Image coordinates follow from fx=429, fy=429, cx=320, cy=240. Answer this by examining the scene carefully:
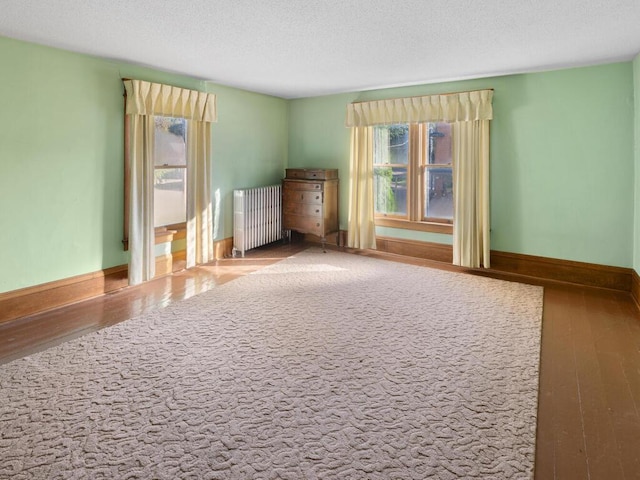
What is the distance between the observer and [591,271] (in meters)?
4.74

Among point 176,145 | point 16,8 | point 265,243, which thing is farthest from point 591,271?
point 16,8

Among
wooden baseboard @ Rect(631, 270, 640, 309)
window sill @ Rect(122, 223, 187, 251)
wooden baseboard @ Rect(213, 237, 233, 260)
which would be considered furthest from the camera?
wooden baseboard @ Rect(213, 237, 233, 260)

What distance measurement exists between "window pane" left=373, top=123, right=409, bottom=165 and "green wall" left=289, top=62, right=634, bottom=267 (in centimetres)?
68

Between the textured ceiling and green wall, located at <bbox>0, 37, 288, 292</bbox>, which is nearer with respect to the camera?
the textured ceiling

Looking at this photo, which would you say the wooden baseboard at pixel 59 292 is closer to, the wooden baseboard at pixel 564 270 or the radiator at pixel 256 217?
the radiator at pixel 256 217

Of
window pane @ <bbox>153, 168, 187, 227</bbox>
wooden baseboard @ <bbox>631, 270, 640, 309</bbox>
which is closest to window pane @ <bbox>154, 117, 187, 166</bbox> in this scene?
window pane @ <bbox>153, 168, 187, 227</bbox>

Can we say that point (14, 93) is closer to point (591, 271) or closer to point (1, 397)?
point (1, 397)

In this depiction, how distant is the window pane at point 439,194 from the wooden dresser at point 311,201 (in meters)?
1.41

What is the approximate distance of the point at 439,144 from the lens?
5793mm

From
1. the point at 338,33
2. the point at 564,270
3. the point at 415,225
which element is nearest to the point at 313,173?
the point at 415,225

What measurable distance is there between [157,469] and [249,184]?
501 cm

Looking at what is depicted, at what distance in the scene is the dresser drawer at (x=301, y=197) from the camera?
6.34 meters

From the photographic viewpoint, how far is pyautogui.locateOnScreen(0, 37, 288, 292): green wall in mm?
3656

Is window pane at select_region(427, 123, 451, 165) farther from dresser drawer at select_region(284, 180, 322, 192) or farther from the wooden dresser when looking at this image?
dresser drawer at select_region(284, 180, 322, 192)
